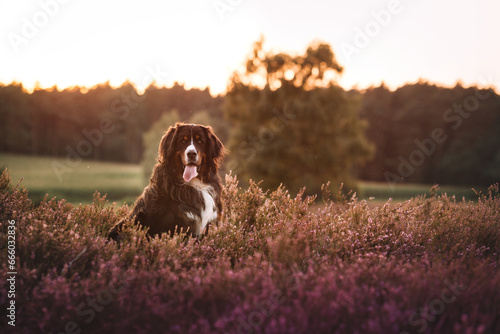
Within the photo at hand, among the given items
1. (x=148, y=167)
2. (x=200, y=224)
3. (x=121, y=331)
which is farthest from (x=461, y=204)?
(x=148, y=167)

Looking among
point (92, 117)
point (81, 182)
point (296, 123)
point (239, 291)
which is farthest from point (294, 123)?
point (92, 117)

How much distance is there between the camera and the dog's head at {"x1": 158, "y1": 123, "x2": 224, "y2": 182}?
5.29 meters

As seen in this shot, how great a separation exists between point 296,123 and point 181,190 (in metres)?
18.9

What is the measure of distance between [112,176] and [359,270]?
135 ft

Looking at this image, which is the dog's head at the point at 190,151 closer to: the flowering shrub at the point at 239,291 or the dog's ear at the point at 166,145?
the dog's ear at the point at 166,145

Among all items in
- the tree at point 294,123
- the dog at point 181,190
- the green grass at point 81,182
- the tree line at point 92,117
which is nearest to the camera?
the dog at point 181,190

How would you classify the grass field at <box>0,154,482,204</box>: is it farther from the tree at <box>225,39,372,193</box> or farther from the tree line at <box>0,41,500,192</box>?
the tree at <box>225,39,372,193</box>

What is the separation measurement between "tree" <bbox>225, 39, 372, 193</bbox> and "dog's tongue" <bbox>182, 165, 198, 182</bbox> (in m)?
16.8

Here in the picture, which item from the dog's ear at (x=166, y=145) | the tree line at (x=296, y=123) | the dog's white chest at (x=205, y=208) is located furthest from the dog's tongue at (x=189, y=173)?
the tree line at (x=296, y=123)

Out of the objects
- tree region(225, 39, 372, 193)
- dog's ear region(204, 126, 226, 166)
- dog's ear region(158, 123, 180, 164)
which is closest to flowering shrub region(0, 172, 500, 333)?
dog's ear region(158, 123, 180, 164)

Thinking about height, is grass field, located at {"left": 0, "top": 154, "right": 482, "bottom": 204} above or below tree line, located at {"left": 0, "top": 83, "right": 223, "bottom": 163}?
below

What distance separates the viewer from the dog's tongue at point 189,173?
5.27 metres

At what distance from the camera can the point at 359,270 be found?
3527 mm

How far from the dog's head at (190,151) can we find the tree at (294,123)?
1642 cm
